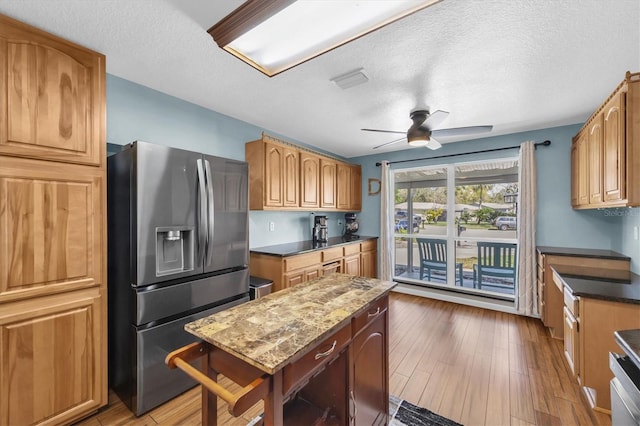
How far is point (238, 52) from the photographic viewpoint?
5.31 ft

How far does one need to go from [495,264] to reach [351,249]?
2.24 meters

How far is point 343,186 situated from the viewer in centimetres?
449

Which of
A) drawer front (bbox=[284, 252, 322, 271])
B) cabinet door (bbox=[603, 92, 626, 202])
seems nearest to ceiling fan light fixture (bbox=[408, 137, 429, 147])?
cabinet door (bbox=[603, 92, 626, 202])

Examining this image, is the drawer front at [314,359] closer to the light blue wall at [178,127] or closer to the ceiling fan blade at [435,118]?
the ceiling fan blade at [435,118]

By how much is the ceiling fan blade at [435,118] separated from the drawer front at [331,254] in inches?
79.3

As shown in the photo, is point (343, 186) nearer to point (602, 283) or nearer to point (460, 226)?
point (460, 226)

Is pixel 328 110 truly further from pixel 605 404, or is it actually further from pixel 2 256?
pixel 605 404

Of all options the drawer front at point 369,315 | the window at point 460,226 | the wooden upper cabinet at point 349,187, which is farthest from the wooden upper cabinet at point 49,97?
the window at point 460,226

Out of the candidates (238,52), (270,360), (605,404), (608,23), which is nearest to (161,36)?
(238,52)

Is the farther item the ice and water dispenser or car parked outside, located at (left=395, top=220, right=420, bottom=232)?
car parked outside, located at (left=395, top=220, right=420, bottom=232)

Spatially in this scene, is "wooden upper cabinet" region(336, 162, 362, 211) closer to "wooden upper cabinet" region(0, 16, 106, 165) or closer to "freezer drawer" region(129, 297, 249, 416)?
"freezer drawer" region(129, 297, 249, 416)

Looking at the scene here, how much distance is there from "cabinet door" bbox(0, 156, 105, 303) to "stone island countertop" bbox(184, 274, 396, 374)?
1.13 meters

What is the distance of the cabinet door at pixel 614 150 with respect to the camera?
1.86m

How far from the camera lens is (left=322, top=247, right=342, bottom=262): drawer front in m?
3.51
